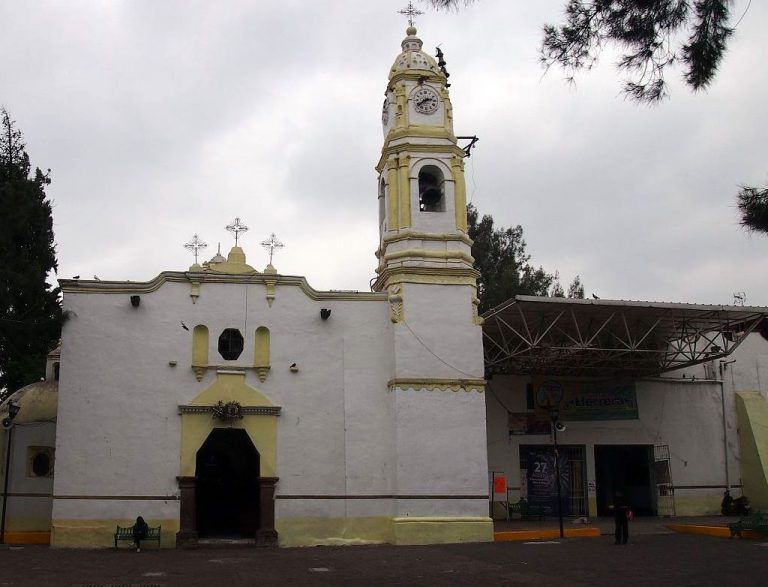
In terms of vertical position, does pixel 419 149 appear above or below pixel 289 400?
above

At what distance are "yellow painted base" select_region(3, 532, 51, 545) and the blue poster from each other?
15.0 m

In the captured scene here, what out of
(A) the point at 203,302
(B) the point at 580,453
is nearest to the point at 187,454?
(A) the point at 203,302

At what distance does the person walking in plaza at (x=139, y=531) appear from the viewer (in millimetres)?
19000

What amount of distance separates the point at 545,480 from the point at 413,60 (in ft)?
47.0

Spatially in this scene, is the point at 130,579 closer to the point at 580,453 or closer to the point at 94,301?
the point at 94,301

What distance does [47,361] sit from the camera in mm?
26781

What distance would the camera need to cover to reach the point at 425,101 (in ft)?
75.9

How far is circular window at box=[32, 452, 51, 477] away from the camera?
22703mm

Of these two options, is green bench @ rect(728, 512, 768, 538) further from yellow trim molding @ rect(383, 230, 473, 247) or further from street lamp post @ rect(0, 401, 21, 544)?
street lamp post @ rect(0, 401, 21, 544)

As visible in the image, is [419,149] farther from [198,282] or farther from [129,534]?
[129,534]

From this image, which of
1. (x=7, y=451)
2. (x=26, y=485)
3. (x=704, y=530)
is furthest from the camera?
(x=7, y=451)

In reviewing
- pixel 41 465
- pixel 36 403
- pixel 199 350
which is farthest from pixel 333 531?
pixel 36 403

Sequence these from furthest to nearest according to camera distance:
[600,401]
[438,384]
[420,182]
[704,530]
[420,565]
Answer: [600,401] → [420,182] → [704,530] → [438,384] → [420,565]

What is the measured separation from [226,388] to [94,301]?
12.8ft
